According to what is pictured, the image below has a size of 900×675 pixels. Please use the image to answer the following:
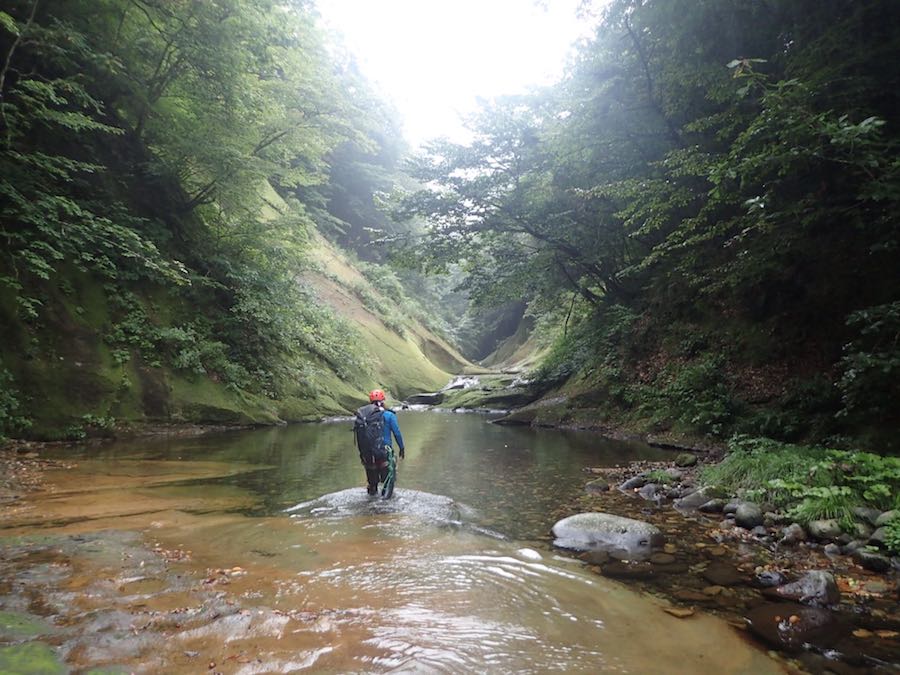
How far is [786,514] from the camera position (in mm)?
5281

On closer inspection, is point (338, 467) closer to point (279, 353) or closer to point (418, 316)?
point (279, 353)

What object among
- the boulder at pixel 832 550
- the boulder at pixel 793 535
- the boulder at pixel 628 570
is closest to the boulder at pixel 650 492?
the boulder at pixel 793 535

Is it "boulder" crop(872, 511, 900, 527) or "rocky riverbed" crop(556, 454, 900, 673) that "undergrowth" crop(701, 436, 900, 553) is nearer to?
"boulder" crop(872, 511, 900, 527)

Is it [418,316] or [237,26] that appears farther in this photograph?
[418,316]

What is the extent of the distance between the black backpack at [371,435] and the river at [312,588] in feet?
1.88

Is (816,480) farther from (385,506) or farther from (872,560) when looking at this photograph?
(385,506)

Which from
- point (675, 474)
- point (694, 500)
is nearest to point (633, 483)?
point (675, 474)

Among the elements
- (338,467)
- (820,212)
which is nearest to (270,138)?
(338,467)

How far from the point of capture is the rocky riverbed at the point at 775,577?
10.6 feet

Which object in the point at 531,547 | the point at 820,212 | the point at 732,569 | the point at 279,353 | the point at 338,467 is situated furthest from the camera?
the point at 279,353

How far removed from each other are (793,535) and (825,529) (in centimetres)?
29

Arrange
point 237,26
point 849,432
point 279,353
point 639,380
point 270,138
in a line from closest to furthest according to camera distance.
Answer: point 849,432 < point 237,26 < point 639,380 < point 270,138 < point 279,353

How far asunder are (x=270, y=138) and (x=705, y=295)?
44.2 feet

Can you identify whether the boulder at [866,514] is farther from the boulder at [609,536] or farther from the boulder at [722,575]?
the boulder at [609,536]
